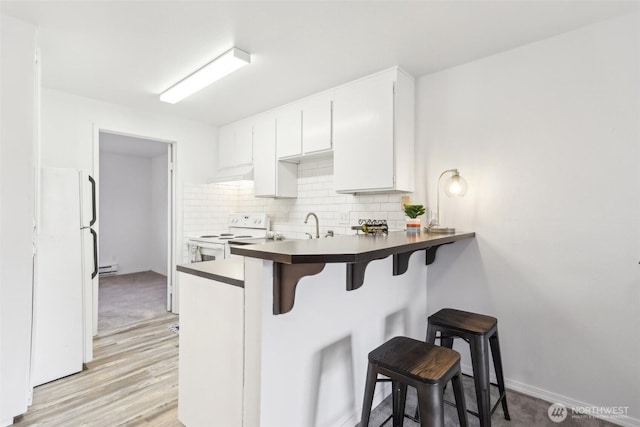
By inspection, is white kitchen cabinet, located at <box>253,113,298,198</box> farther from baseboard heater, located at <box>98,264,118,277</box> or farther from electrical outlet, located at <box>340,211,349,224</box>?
baseboard heater, located at <box>98,264,118,277</box>

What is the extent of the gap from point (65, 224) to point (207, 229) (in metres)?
1.75

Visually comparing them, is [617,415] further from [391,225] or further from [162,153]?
[162,153]

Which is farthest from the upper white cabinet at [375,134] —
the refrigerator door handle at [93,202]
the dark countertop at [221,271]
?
Answer: the refrigerator door handle at [93,202]

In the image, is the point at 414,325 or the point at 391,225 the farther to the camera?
the point at 391,225

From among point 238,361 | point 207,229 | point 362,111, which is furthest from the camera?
point 207,229

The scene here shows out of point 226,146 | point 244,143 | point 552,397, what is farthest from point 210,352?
point 226,146

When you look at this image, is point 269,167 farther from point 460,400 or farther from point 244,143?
point 460,400

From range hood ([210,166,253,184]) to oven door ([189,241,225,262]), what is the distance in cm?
82

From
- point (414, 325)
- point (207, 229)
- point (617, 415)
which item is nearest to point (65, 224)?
point (207, 229)

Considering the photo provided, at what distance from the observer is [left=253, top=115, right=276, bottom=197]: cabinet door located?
11.4ft

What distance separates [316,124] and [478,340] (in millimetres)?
2208

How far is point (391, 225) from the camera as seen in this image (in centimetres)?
279

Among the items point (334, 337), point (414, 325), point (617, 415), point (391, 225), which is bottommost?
point (617, 415)

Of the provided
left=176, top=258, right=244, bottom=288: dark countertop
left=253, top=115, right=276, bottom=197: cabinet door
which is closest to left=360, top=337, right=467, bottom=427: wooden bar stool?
left=176, top=258, right=244, bottom=288: dark countertop
